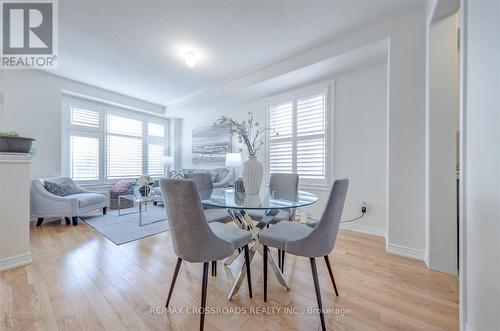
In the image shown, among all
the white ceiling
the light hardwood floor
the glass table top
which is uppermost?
the white ceiling

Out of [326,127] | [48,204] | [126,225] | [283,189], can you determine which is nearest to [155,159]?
[48,204]

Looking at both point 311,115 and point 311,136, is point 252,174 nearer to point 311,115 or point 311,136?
point 311,136

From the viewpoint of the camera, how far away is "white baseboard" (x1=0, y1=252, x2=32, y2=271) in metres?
1.86

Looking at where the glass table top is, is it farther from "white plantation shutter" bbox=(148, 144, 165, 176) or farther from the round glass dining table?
"white plantation shutter" bbox=(148, 144, 165, 176)

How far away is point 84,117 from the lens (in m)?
4.55

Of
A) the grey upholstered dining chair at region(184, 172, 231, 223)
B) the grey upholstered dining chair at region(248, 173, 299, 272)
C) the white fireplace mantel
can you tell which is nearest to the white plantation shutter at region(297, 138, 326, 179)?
the grey upholstered dining chair at region(248, 173, 299, 272)

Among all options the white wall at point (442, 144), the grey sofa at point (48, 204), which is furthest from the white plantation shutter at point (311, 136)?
the grey sofa at point (48, 204)

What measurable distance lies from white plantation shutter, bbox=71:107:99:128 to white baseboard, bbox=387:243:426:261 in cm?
617

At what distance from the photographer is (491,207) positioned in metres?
0.85

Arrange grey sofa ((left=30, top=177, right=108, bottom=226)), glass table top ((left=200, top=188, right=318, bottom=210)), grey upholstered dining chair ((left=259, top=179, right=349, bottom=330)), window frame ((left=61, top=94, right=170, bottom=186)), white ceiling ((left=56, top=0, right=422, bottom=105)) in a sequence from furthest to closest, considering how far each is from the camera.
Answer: window frame ((left=61, top=94, right=170, bottom=186)) → grey sofa ((left=30, top=177, right=108, bottom=226)) → white ceiling ((left=56, top=0, right=422, bottom=105)) → glass table top ((left=200, top=188, right=318, bottom=210)) → grey upholstered dining chair ((left=259, top=179, right=349, bottom=330))

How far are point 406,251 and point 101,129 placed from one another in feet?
20.5

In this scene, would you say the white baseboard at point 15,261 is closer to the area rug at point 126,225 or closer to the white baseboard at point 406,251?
the area rug at point 126,225

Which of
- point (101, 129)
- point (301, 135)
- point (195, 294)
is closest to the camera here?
point (195, 294)

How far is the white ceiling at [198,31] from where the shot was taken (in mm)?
2076
